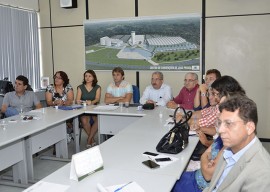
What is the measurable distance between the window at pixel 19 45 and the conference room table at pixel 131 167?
3486mm

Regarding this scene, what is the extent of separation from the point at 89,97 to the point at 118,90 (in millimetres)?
500

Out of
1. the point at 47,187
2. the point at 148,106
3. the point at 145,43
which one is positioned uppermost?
the point at 145,43

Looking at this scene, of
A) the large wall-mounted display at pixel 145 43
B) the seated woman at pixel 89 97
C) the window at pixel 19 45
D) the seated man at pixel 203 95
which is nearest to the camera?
the seated man at pixel 203 95

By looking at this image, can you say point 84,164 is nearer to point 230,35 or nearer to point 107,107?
point 107,107

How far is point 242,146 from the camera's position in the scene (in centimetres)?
138

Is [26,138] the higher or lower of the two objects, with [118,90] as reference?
lower

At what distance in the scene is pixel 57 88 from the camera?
15.0 ft

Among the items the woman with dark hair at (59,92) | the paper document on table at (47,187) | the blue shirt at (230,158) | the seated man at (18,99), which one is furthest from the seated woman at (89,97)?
the blue shirt at (230,158)

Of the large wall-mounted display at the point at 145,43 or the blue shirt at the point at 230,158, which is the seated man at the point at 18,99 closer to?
the large wall-mounted display at the point at 145,43

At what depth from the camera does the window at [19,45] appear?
207 inches

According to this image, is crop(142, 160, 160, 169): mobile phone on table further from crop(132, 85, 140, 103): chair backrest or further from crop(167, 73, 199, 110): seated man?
crop(132, 85, 140, 103): chair backrest

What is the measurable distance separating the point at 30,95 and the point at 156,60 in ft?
7.72

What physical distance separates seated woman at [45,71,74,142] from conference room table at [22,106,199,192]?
6.02 feet

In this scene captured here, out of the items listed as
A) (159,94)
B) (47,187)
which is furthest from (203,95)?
(47,187)
